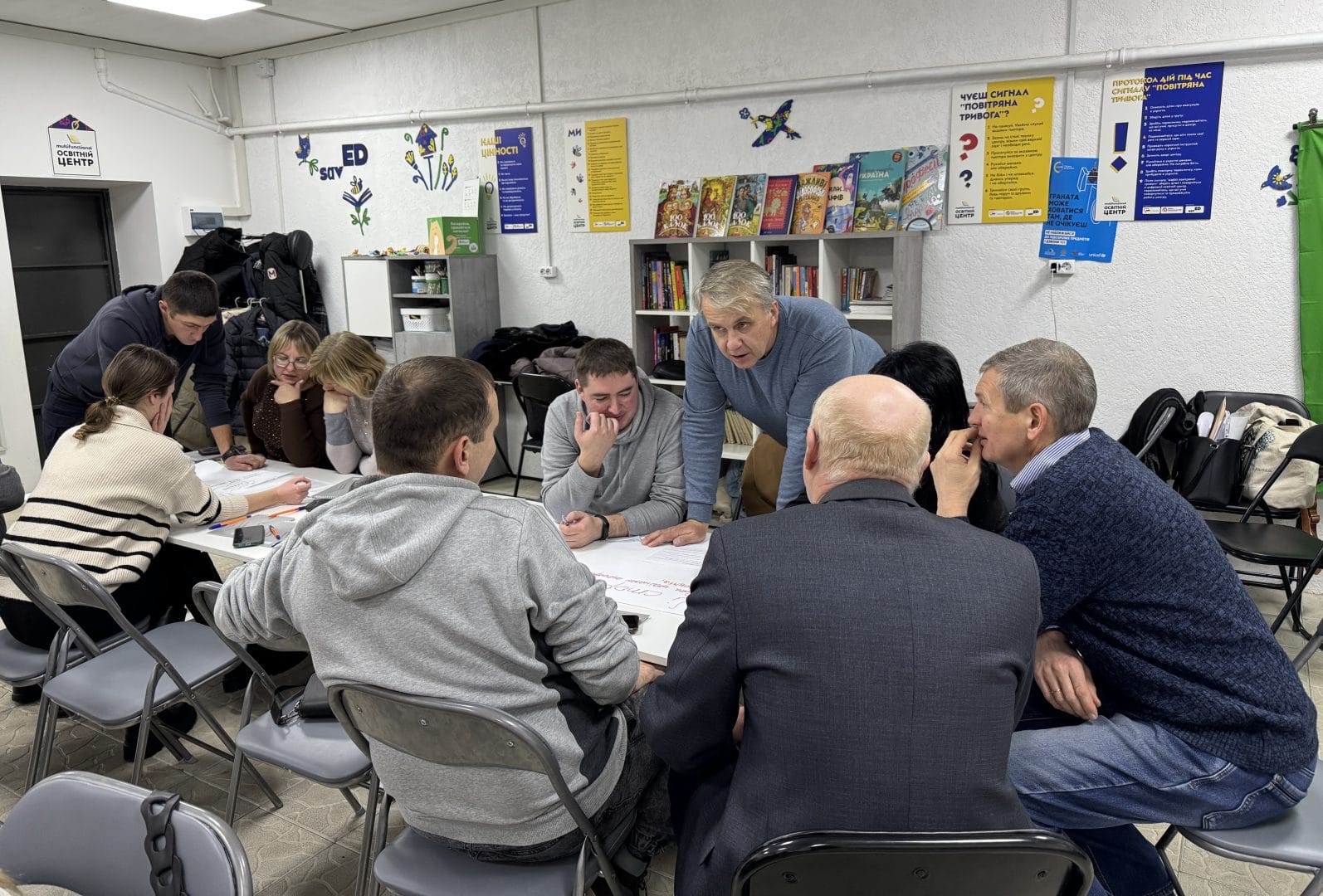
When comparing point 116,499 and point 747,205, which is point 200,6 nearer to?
point 747,205

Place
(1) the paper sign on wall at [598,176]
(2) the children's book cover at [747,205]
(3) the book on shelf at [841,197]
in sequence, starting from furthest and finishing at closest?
(1) the paper sign on wall at [598,176] < (2) the children's book cover at [747,205] < (3) the book on shelf at [841,197]

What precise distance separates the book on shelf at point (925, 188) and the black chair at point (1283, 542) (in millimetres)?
1891

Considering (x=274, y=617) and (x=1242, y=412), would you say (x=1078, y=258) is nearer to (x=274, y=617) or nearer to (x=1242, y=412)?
(x=1242, y=412)

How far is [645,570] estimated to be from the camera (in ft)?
7.53

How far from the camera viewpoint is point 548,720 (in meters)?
1.48

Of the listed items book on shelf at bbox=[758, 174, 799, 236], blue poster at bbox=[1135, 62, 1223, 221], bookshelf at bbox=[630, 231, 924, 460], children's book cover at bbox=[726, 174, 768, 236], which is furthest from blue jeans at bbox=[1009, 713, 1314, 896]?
children's book cover at bbox=[726, 174, 768, 236]

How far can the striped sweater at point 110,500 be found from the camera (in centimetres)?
246

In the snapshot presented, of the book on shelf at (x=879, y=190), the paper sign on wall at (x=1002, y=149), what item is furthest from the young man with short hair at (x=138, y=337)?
the paper sign on wall at (x=1002, y=149)

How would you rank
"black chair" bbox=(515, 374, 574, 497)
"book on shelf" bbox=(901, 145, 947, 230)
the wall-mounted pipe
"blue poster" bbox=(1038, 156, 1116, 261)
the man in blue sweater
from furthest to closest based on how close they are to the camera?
"black chair" bbox=(515, 374, 574, 497), "book on shelf" bbox=(901, 145, 947, 230), "blue poster" bbox=(1038, 156, 1116, 261), the wall-mounted pipe, the man in blue sweater

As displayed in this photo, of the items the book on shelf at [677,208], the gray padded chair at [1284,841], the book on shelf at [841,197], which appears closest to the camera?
the gray padded chair at [1284,841]

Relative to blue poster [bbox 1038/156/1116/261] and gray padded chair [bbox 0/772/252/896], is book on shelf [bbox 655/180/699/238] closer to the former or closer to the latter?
blue poster [bbox 1038/156/1116/261]

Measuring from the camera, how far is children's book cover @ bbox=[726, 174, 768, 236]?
496 centimetres

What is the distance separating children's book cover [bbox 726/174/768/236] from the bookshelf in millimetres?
69

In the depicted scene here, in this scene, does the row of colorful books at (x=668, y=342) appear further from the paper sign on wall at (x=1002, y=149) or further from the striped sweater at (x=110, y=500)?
the striped sweater at (x=110, y=500)
